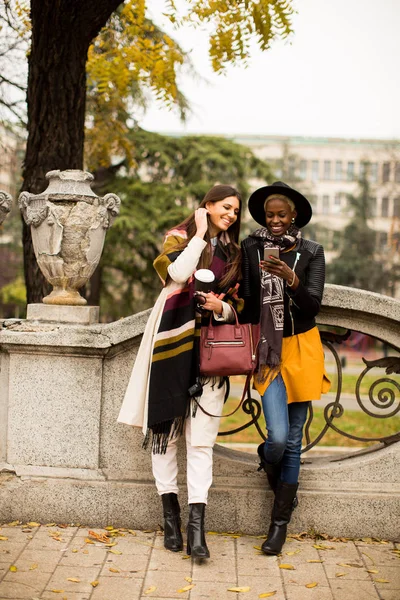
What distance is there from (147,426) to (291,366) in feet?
2.94

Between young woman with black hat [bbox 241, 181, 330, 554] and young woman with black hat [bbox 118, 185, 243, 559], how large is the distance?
16 cm

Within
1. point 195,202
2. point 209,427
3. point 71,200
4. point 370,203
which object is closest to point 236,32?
point 71,200

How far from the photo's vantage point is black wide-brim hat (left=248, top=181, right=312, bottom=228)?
4215 mm

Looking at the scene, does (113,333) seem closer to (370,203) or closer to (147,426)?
(147,426)

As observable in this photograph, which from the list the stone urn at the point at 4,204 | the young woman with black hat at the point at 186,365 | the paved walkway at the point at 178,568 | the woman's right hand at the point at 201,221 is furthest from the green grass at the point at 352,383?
the woman's right hand at the point at 201,221

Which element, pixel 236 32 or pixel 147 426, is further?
pixel 236 32

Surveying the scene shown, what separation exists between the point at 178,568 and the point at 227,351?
47.5 inches

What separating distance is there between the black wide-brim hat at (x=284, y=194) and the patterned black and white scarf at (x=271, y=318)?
25 centimetres

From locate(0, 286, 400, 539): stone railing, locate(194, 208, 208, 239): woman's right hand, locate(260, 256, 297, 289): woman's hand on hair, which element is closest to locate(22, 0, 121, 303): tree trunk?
locate(0, 286, 400, 539): stone railing

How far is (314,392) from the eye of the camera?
4.20 meters

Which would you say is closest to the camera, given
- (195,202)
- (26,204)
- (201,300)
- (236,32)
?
(201,300)

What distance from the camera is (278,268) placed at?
152 inches

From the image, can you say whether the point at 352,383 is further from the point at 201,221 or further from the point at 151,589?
the point at 151,589

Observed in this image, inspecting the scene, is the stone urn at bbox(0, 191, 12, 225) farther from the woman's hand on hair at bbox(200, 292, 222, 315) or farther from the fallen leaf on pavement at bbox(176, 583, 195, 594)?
the fallen leaf on pavement at bbox(176, 583, 195, 594)
